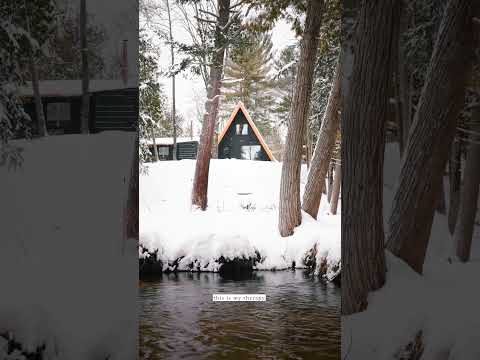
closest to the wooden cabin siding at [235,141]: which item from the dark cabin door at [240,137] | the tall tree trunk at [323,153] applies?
the dark cabin door at [240,137]

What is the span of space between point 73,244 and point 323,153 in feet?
9.71

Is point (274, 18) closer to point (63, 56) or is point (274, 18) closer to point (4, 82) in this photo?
point (63, 56)

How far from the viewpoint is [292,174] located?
4.96 m

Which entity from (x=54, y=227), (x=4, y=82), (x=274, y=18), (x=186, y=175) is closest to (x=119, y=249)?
(x=54, y=227)

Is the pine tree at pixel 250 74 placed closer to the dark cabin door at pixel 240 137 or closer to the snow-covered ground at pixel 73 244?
the dark cabin door at pixel 240 137

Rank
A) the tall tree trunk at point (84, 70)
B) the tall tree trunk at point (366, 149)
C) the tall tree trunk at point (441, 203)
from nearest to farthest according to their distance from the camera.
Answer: the tall tree trunk at point (366, 149) < the tall tree trunk at point (441, 203) < the tall tree trunk at point (84, 70)

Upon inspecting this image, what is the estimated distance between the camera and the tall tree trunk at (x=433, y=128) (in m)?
3.50

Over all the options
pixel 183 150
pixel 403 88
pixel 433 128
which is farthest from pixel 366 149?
pixel 183 150

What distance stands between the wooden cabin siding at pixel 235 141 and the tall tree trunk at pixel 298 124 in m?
0.43

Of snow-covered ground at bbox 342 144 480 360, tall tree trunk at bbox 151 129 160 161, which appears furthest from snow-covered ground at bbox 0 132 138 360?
snow-covered ground at bbox 342 144 480 360

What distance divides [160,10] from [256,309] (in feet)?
9.02

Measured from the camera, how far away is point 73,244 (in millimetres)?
3699

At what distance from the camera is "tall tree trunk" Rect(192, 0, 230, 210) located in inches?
175

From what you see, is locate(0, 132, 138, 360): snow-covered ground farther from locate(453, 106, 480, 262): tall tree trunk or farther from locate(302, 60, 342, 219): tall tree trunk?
locate(453, 106, 480, 262): tall tree trunk
